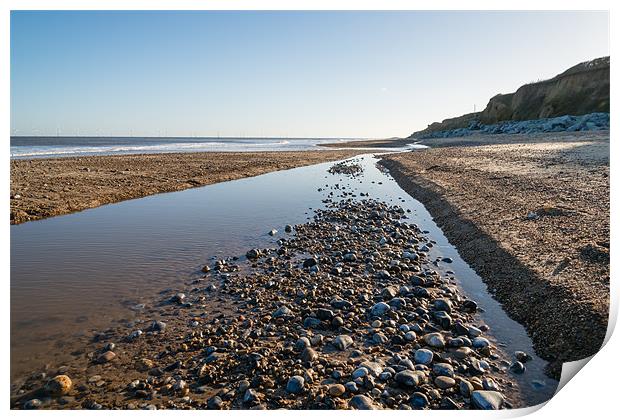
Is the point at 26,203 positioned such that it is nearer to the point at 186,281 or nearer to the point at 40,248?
the point at 40,248

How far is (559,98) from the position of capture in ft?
208

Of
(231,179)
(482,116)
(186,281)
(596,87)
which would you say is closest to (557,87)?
(596,87)

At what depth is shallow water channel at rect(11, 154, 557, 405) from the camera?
536 cm

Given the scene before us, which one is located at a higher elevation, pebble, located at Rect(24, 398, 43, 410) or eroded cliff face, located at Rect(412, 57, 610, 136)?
eroded cliff face, located at Rect(412, 57, 610, 136)

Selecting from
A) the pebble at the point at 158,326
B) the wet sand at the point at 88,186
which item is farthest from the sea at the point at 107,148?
the pebble at the point at 158,326

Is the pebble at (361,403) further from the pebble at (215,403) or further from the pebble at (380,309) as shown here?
the pebble at (380,309)

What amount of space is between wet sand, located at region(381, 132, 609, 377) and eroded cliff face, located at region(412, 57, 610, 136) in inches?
1657

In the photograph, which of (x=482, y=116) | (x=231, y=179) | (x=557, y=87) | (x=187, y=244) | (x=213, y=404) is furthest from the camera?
(x=482, y=116)

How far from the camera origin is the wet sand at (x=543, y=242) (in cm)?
517

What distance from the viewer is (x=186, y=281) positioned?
7656 mm

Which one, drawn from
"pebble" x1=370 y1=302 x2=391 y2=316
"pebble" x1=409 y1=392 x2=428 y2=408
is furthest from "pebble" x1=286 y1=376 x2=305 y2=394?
"pebble" x1=370 y1=302 x2=391 y2=316

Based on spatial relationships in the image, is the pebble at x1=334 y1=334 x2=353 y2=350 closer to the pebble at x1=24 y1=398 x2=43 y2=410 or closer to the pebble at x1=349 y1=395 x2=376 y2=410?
the pebble at x1=349 y1=395 x2=376 y2=410

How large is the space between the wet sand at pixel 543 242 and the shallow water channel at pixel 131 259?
14.5 inches
